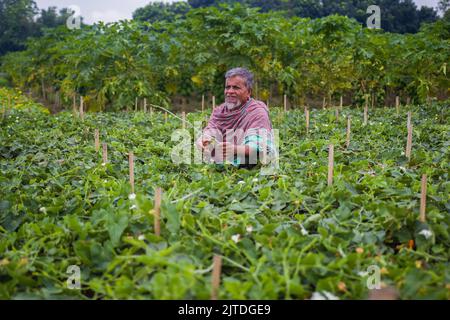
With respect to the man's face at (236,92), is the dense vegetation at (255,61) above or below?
above

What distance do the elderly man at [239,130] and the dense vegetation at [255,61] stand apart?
472cm

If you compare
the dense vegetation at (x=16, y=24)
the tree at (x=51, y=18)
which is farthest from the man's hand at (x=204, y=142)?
the tree at (x=51, y=18)

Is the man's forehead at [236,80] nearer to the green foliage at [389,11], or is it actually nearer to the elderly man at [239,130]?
the elderly man at [239,130]

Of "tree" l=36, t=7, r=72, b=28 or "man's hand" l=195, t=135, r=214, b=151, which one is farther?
"tree" l=36, t=7, r=72, b=28

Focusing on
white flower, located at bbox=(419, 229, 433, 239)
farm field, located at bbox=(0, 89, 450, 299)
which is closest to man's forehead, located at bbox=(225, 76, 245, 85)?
farm field, located at bbox=(0, 89, 450, 299)

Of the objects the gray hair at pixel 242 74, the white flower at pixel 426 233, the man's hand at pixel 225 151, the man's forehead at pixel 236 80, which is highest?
the gray hair at pixel 242 74

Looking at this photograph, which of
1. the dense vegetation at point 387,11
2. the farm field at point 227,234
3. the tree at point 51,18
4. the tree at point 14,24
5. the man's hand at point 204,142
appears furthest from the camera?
the tree at point 51,18

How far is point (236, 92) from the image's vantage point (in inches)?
122

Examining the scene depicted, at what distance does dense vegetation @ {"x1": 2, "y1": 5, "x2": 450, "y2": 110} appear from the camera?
794cm

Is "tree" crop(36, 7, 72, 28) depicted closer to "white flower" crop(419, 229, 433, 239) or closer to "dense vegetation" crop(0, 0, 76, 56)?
"dense vegetation" crop(0, 0, 76, 56)

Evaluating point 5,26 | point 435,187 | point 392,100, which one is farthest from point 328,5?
point 435,187

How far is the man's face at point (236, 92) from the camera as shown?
10.1 ft
